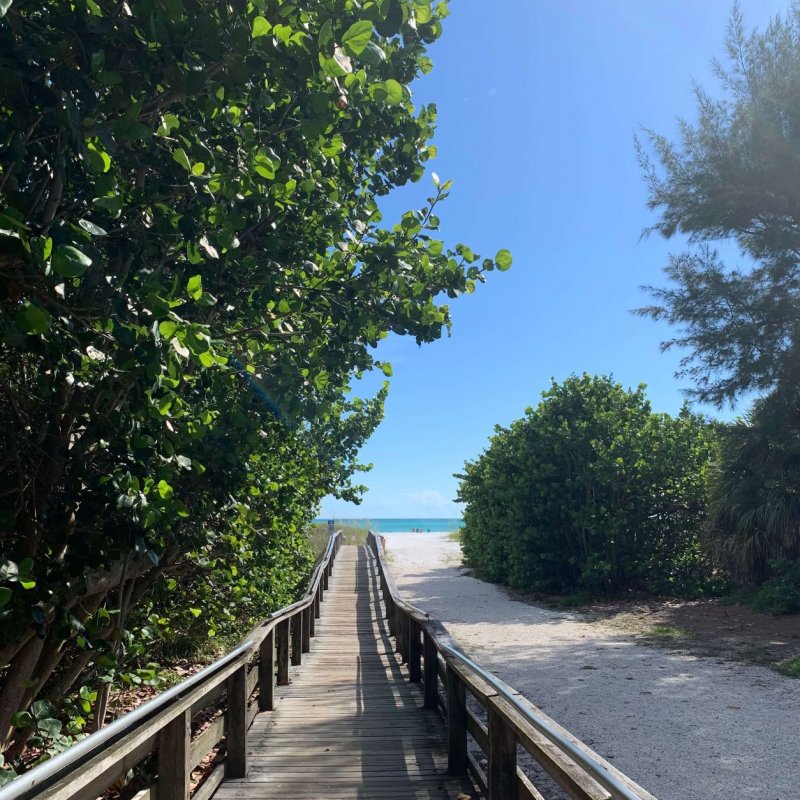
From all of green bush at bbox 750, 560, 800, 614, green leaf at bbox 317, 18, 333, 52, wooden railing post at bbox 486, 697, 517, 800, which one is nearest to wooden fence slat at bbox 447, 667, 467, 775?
wooden railing post at bbox 486, 697, 517, 800

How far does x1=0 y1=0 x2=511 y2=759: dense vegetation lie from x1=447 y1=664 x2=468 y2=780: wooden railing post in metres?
2.11

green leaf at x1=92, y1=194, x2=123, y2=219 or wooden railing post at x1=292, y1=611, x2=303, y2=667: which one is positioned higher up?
green leaf at x1=92, y1=194, x2=123, y2=219

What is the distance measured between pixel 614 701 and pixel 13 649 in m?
5.89

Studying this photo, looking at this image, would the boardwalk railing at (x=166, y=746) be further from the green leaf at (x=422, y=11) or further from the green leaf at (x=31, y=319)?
the green leaf at (x=422, y=11)

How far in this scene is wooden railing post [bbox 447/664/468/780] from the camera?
431 cm

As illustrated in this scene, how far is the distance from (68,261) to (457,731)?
3.73 metres

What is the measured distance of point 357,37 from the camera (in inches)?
104

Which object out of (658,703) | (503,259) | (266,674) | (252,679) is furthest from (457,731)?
(658,703)

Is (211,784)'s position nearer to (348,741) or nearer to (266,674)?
(348,741)

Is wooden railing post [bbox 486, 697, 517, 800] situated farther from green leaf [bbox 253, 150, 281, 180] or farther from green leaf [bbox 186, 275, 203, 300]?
green leaf [bbox 253, 150, 281, 180]

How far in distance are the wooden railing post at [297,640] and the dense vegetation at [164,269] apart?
341cm

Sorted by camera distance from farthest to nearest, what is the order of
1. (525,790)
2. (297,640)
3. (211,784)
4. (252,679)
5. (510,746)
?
(297,640)
(252,679)
(211,784)
(510,746)
(525,790)

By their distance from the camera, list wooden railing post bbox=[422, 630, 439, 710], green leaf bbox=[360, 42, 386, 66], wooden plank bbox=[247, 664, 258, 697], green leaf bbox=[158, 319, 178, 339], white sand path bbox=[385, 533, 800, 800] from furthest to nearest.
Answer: wooden railing post bbox=[422, 630, 439, 710], wooden plank bbox=[247, 664, 258, 697], white sand path bbox=[385, 533, 800, 800], green leaf bbox=[360, 42, 386, 66], green leaf bbox=[158, 319, 178, 339]

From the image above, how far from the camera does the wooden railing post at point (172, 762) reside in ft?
10.0
